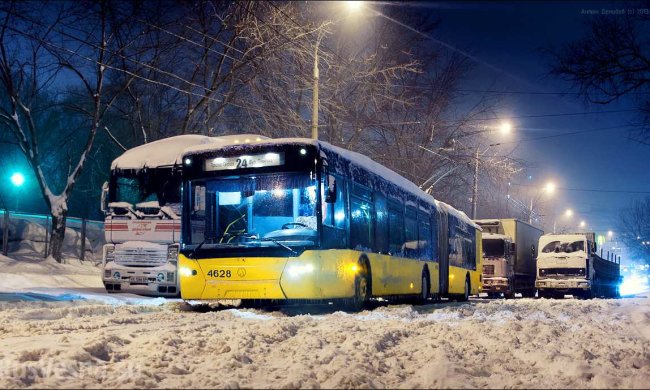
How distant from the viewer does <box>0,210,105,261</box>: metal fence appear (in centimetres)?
2706

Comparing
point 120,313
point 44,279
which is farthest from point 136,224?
point 44,279

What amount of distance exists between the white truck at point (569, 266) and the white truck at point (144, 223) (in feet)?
63.5

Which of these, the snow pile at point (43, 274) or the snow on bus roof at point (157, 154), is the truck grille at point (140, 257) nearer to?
the snow on bus roof at point (157, 154)

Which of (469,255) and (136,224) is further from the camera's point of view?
(469,255)

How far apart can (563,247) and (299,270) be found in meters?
23.0

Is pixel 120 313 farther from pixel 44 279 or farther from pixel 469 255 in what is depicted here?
pixel 469 255

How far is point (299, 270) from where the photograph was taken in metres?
12.1

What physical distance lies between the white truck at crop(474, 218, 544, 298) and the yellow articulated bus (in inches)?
707

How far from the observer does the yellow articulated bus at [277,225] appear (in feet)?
39.9

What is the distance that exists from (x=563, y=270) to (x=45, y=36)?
23.2 metres

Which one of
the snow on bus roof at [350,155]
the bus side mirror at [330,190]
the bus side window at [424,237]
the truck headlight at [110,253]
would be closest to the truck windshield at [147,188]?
the truck headlight at [110,253]

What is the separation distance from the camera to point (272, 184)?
41.1 ft

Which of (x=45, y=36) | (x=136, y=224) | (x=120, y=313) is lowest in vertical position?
(x=120, y=313)

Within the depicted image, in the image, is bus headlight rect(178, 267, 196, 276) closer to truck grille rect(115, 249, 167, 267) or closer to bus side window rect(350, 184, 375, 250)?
bus side window rect(350, 184, 375, 250)
